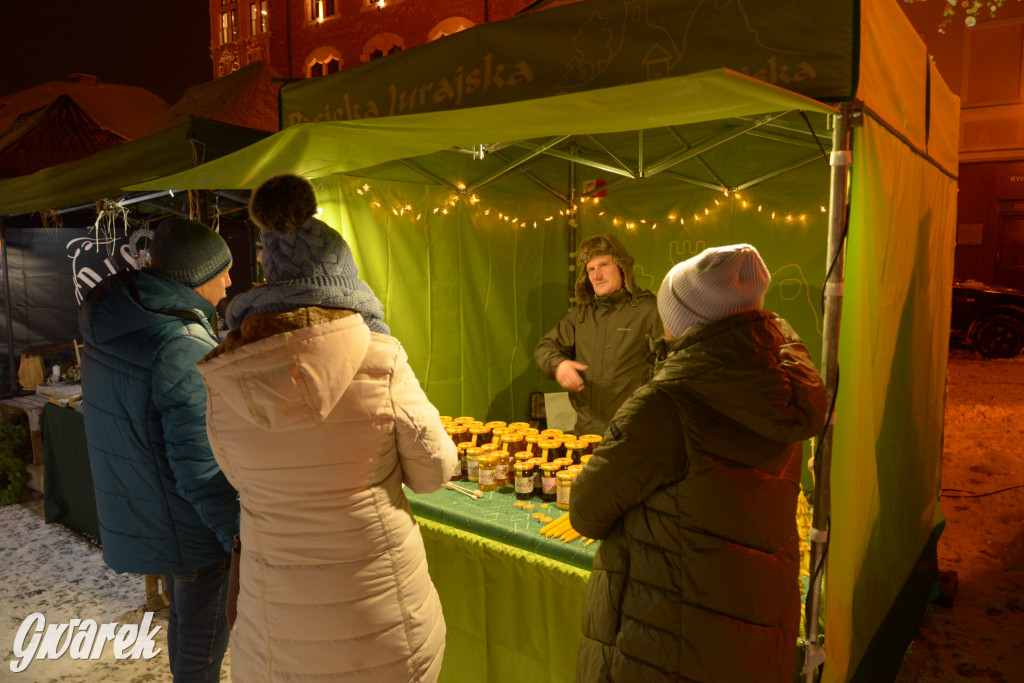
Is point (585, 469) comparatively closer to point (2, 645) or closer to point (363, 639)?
point (363, 639)

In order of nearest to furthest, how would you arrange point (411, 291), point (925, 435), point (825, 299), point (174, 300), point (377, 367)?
point (377, 367) → point (825, 299) → point (174, 300) → point (925, 435) → point (411, 291)

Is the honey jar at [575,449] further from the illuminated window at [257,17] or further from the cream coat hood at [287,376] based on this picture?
the illuminated window at [257,17]

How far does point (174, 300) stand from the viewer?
1.97 m

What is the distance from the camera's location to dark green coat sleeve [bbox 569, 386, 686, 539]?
1.32 meters

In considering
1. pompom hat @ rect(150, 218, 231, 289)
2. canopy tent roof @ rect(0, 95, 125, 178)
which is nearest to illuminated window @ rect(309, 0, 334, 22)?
canopy tent roof @ rect(0, 95, 125, 178)

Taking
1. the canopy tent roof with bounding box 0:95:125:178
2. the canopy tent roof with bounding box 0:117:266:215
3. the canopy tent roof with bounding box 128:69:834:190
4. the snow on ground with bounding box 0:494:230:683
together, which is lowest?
the snow on ground with bounding box 0:494:230:683

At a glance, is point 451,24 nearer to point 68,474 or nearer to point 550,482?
point 68,474

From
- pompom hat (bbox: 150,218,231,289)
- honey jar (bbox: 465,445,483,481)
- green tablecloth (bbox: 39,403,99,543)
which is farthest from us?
green tablecloth (bbox: 39,403,99,543)

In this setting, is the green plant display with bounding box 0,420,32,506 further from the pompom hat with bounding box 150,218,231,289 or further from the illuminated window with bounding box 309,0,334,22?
the illuminated window with bounding box 309,0,334,22

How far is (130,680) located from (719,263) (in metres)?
3.05

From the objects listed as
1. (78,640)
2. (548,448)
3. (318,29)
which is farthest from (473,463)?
(318,29)

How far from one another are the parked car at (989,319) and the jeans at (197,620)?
11852mm

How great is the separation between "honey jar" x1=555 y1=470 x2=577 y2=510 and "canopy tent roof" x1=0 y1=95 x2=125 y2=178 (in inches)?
255

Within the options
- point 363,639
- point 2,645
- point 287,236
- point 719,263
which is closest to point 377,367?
point 287,236
